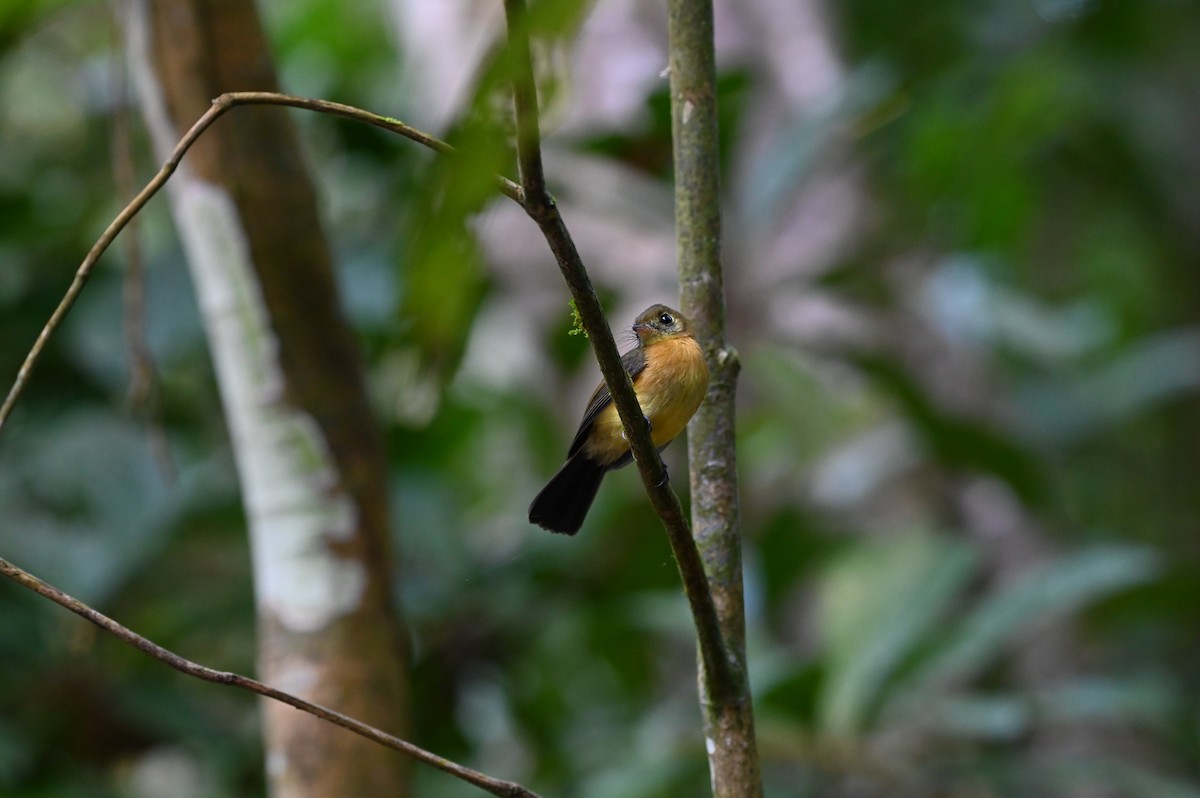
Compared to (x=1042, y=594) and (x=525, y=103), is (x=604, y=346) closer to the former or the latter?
(x=525, y=103)

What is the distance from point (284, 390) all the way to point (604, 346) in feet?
5.77

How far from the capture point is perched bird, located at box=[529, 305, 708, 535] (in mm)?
1864

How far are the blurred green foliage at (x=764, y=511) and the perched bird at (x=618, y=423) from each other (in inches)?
45.3

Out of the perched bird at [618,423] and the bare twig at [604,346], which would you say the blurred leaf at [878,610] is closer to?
the perched bird at [618,423]

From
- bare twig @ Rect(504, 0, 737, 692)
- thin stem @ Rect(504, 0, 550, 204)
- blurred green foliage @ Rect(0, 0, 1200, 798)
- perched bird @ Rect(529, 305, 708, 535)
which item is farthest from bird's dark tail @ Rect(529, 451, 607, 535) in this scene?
blurred green foliage @ Rect(0, 0, 1200, 798)

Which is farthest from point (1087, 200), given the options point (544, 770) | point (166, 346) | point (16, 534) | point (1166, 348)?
point (16, 534)

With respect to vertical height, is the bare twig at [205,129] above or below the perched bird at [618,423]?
below

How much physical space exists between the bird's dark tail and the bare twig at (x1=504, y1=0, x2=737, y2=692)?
0.56 m

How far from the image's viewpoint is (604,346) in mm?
1089

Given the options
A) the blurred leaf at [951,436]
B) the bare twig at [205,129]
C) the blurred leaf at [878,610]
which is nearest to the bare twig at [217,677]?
the bare twig at [205,129]

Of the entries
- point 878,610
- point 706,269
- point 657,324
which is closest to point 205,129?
point 706,269

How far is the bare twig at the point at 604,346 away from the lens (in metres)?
0.87

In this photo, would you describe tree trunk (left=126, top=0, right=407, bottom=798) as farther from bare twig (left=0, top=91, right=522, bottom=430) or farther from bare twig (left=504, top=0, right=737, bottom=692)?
bare twig (left=504, top=0, right=737, bottom=692)

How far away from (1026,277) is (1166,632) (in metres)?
2.44
